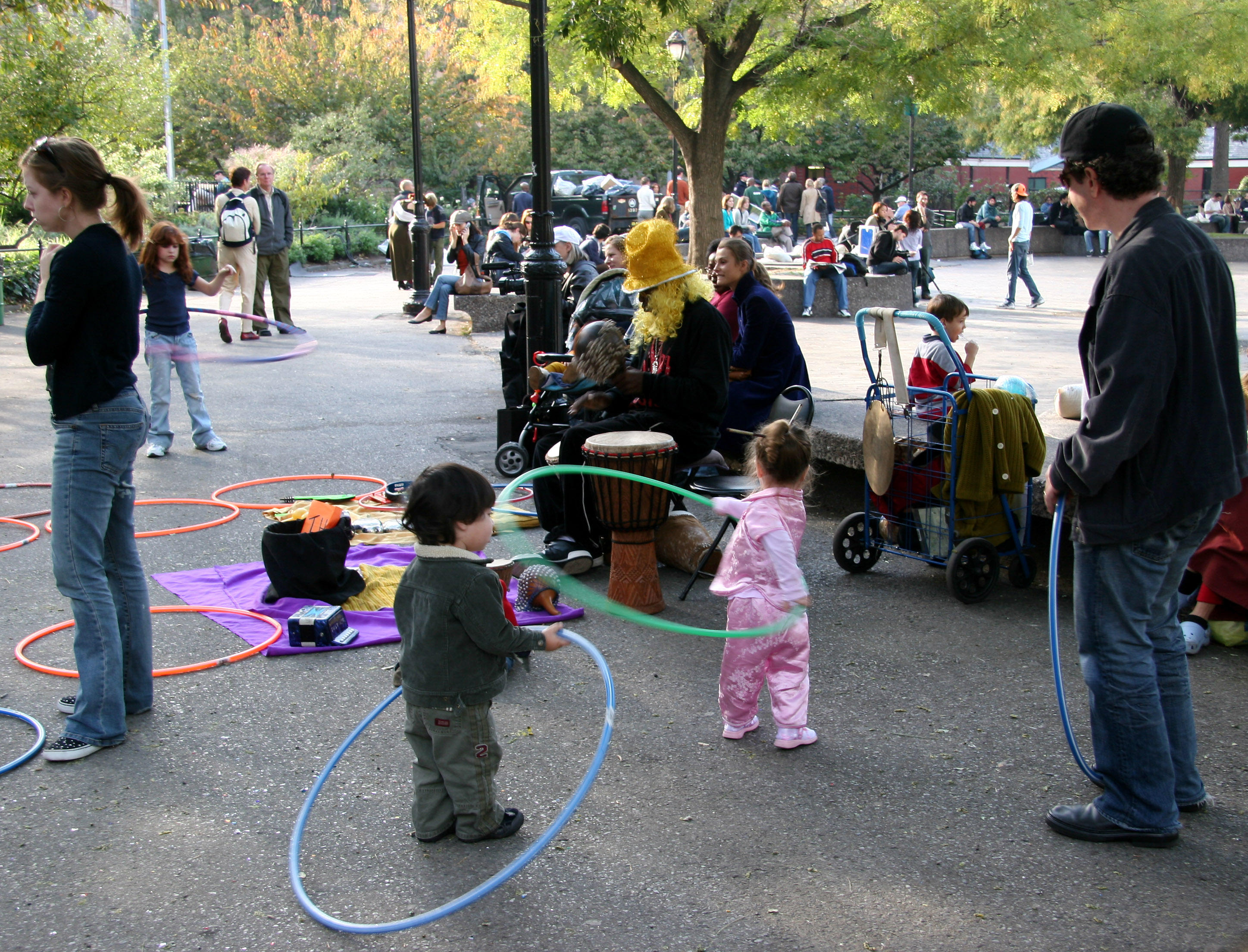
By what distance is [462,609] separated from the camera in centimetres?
342

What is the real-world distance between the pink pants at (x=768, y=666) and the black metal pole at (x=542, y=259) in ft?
17.6

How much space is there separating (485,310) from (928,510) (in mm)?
11804

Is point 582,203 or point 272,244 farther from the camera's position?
point 582,203

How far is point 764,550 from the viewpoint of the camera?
13.9 ft

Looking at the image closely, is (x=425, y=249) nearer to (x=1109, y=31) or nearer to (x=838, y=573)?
(x=1109, y=31)

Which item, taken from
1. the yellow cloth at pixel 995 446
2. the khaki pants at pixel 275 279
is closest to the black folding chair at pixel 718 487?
the yellow cloth at pixel 995 446

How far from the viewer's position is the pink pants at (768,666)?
4.27 metres

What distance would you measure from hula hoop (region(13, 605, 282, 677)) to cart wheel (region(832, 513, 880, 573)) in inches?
119

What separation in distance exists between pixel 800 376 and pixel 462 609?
4285mm

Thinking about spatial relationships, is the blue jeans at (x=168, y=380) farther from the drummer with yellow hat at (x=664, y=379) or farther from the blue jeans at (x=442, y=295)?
the blue jeans at (x=442, y=295)

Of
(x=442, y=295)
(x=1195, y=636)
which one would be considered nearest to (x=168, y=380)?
(x=1195, y=636)

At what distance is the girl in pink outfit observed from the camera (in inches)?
167

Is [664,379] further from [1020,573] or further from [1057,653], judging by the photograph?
[1057,653]

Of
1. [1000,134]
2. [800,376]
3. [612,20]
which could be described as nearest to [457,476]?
[800,376]
